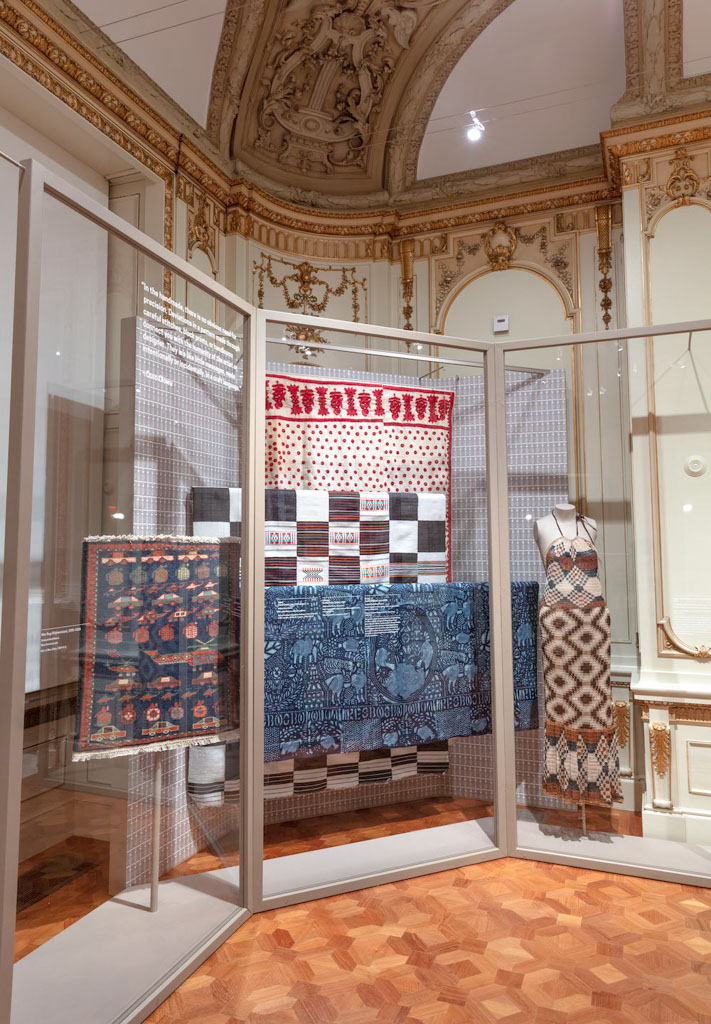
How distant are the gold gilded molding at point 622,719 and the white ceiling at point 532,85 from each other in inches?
119

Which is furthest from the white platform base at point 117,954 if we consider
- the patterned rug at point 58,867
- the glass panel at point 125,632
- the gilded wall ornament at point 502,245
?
the gilded wall ornament at point 502,245

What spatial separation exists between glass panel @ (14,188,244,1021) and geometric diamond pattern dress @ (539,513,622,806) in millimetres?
1348

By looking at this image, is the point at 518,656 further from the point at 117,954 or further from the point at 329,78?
the point at 329,78

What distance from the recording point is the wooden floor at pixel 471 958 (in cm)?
197

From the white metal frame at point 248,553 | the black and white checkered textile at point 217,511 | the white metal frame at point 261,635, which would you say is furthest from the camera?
the white metal frame at point 261,635

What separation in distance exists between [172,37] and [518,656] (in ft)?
10.7

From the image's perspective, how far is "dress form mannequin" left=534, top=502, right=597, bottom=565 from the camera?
298 cm

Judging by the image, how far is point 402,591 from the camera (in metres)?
2.90

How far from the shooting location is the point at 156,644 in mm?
2064

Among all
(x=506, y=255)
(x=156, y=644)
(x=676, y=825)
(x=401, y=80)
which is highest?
(x=401, y=80)

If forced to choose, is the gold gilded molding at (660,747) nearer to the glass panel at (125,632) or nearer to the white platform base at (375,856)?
the white platform base at (375,856)

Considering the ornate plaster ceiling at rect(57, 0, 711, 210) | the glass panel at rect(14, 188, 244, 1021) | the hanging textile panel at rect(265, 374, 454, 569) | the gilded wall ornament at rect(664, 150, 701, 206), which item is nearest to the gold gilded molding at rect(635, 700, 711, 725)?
the hanging textile panel at rect(265, 374, 454, 569)

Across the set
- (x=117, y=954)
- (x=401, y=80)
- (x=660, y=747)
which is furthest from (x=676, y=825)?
(x=401, y=80)

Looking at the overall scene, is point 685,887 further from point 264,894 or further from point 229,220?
point 229,220
